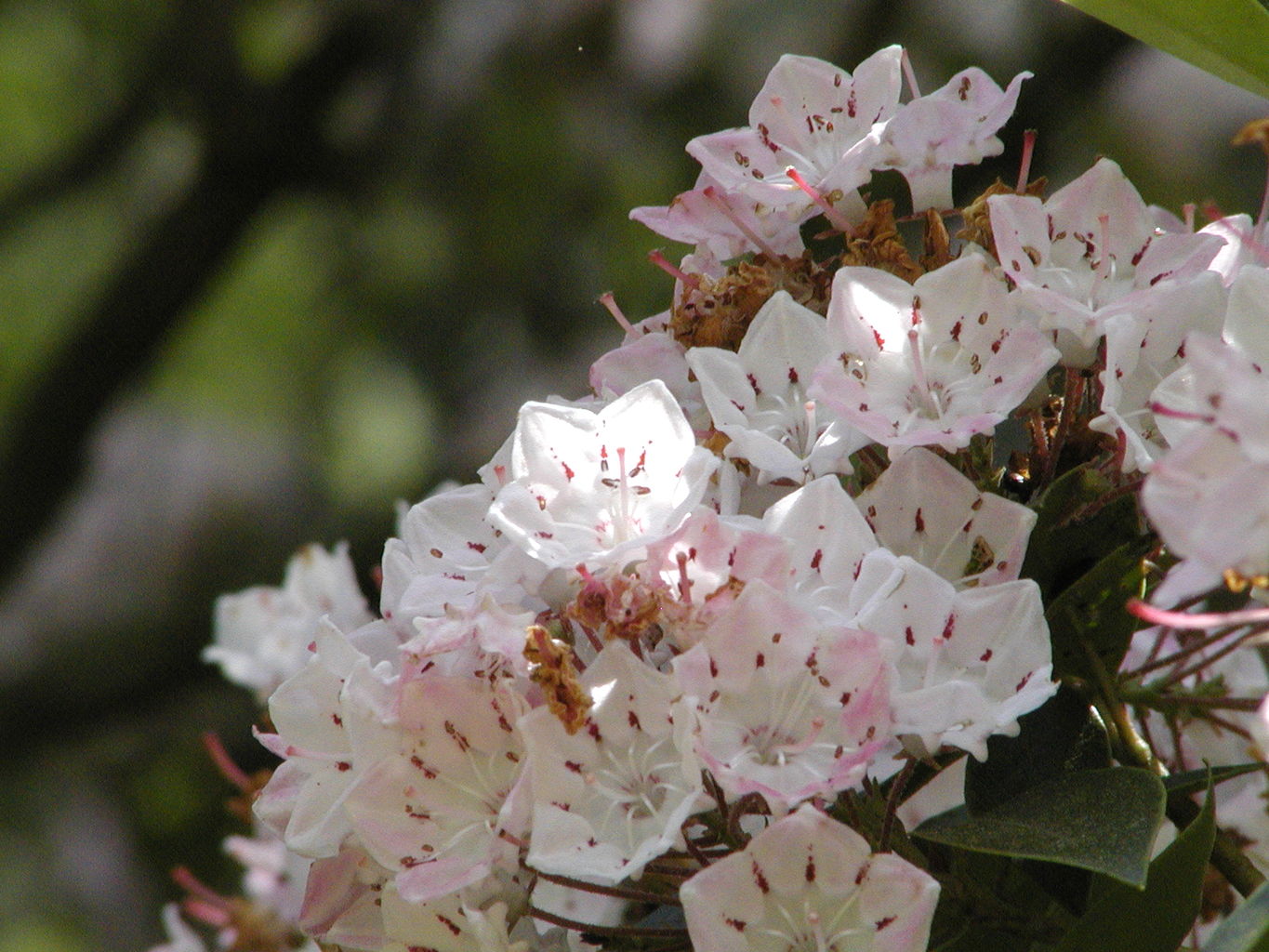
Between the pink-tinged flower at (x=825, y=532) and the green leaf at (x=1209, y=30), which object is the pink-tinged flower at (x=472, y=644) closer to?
the pink-tinged flower at (x=825, y=532)

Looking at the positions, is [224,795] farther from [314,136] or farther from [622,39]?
[622,39]

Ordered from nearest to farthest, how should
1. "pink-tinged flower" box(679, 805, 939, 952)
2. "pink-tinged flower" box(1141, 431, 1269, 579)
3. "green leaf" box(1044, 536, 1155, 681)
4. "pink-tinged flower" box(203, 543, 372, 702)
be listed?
"pink-tinged flower" box(1141, 431, 1269, 579)
"pink-tinged flower" box(679, 805, 939, 952)
"green leaf" box(1044, 536, 1155, 681)
"pink-tinged flower" box(203, 543, 372, 702)

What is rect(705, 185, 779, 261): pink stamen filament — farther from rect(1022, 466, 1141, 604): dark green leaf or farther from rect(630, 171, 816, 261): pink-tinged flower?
→ rect(1022, 466, 1141, 604): dark green leaf

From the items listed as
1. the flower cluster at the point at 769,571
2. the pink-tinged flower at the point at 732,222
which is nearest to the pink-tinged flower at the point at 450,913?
the flower cluster at the point at 769,571

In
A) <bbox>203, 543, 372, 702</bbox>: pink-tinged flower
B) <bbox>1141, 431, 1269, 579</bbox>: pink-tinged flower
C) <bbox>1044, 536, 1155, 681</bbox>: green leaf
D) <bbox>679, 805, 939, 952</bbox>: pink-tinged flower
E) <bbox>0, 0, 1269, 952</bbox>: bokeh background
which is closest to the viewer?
<bbox>1141, 431, 1269, 579</bbox>: pink-tinged flower

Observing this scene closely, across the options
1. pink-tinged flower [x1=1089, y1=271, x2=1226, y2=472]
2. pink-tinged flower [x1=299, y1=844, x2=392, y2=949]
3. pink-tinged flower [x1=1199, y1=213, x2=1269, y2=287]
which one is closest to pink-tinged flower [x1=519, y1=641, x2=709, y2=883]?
pink-tinged flower [x1=299, y1=844, x2=392, y2=949]

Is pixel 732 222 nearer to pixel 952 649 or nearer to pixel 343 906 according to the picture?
pixel 952 649

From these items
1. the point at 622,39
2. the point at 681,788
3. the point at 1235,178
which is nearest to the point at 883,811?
the point at 681,788
